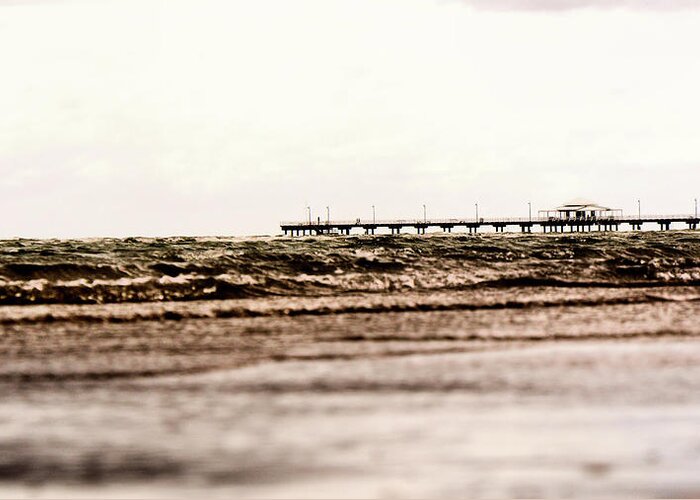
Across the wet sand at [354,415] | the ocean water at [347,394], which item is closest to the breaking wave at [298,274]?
the ocean water at [347,394]

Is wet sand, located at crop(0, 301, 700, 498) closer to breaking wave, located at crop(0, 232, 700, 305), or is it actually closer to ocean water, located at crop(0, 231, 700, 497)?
ocean water, located at crop(0, 231, 700, 497)

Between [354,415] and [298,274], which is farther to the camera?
[298,274]

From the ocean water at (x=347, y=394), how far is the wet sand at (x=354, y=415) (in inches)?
1.4

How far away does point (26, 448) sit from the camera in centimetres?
987

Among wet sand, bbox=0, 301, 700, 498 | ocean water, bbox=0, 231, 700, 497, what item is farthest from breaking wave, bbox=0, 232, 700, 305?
wet sand, bbox=0, 301, 700, 498

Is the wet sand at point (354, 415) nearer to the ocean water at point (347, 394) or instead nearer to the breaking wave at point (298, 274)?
the ocean water at point (347, 394)

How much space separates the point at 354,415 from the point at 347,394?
1.33 metres

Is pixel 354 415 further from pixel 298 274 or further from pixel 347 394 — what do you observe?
pixel 298 274

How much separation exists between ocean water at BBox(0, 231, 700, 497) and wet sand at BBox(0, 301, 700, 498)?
35 millimetres

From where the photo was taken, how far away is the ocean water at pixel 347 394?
880 cm

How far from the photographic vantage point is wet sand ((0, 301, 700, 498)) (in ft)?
28.4

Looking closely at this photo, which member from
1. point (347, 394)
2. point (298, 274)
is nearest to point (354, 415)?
point (347, 394)

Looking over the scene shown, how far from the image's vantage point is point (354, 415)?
11.2 m

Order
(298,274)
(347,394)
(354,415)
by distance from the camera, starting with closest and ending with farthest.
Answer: (354,415)
(347,394)
(298,274)
